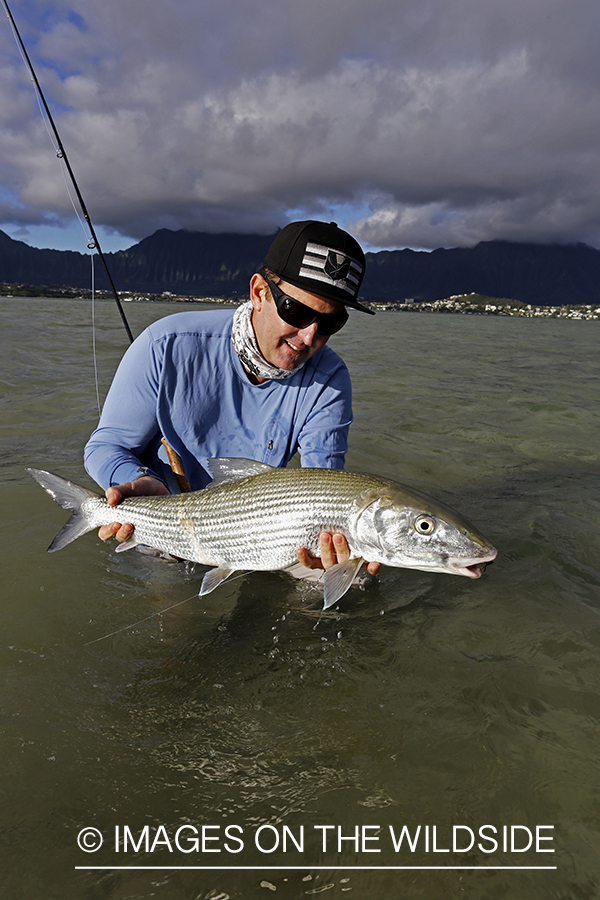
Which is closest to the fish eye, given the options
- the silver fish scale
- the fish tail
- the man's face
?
the silver fish scale

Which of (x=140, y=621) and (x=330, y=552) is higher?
(x=330, y=552)

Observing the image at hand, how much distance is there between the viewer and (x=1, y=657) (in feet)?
11.7

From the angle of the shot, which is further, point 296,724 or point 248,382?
point 248,382

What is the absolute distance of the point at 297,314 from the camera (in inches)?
141

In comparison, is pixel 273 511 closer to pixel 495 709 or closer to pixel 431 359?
pixel 495 709

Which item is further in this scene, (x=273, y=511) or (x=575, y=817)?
(x=273, y=511)

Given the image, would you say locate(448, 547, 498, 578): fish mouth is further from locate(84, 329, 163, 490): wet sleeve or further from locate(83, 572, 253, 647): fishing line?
locate(83, 572, 253, 647): fishing line

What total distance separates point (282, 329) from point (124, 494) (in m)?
1.64

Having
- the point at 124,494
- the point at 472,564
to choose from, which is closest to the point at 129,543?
the point at 124,494

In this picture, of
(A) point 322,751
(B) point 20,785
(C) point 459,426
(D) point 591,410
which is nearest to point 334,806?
(A) point 322,751

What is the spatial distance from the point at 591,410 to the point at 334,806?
1401 cm
